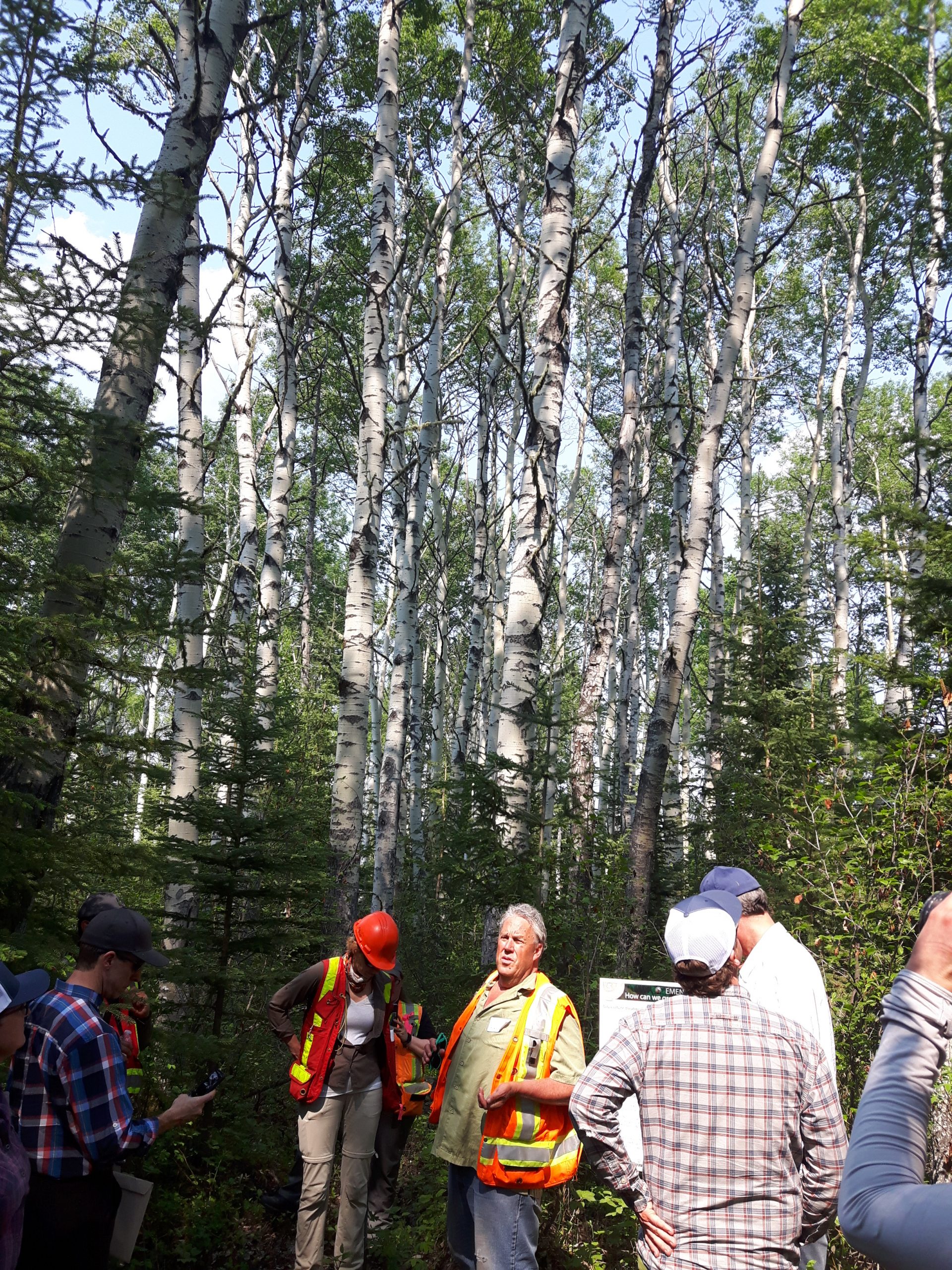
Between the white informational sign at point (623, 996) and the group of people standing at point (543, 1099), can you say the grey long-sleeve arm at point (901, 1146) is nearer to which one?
the group of people standing at point (543, 1099)

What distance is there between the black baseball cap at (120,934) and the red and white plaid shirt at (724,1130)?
56.8 inches

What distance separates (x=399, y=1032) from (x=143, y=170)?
14.5 feet

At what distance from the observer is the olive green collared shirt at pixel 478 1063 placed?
11.1ft

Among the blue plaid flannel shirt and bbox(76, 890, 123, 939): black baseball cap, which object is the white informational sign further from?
bbox(76, 890, 123, 939): black baseball cap

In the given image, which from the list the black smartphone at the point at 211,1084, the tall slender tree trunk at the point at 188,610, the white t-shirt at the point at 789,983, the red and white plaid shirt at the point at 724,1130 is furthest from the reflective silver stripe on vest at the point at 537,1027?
the tall slender tree trunk at the point at 188,610

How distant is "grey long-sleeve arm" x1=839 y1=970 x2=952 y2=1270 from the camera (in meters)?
1.00

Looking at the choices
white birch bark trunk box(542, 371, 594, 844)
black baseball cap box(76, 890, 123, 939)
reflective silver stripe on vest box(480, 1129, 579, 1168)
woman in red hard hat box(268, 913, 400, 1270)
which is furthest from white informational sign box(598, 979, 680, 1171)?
white birch bark trunk box(542, 371, 594, 844)

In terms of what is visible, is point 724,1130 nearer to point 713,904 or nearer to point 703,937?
point 703,937

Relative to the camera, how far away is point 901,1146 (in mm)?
1085

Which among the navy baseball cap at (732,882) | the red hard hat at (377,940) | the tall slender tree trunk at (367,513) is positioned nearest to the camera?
the navy baseball cap at (732,882)

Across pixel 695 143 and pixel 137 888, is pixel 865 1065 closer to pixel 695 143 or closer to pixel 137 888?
pixel 137 888

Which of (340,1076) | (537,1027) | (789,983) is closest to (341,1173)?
(340,1076)

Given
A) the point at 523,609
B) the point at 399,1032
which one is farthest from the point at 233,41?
the point at 399,1032

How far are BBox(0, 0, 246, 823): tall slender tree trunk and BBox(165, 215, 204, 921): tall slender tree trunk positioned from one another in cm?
85
